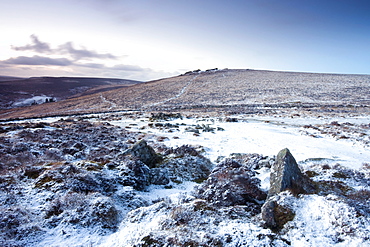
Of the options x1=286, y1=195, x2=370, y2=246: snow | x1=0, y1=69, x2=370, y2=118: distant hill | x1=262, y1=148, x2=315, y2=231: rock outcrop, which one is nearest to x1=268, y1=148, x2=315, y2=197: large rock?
x1=262, y1=148, x2=315, y2=231: rock outcrop

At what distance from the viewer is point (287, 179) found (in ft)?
23.5

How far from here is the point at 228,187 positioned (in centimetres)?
763

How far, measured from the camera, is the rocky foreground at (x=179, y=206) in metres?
5.21

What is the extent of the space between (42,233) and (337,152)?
64.1 ft

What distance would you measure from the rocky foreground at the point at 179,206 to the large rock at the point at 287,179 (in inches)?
1.5

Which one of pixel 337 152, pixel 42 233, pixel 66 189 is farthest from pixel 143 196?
pixel 337 152

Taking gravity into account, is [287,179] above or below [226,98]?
below

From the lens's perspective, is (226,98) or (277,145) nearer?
(277,145)

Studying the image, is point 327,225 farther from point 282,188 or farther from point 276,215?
point 282,188

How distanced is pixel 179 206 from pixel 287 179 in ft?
13.3

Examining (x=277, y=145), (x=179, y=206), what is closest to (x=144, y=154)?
(x=179, y=206)

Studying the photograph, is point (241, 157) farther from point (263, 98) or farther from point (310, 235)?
point (263, 98)

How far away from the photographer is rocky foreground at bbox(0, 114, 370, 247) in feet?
17.1

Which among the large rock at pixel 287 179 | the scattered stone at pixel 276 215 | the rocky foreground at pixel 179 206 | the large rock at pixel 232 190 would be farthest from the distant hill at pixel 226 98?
the scattered stone at pixel 276 215
